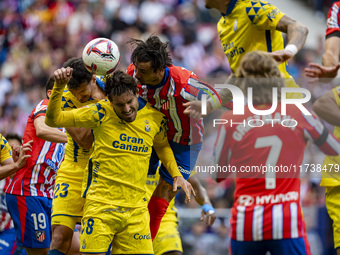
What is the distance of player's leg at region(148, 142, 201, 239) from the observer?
6.61 m

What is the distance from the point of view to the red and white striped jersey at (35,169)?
6.98 meters

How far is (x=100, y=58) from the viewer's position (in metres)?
6.00

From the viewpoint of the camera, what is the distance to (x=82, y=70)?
6168 millimetres

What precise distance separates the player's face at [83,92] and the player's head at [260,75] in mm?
2119

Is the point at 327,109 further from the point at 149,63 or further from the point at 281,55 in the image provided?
the point at 149,63

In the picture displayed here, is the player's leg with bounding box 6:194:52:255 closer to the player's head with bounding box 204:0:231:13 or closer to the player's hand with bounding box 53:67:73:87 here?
the player's hand with bounding box 53:67:73:87

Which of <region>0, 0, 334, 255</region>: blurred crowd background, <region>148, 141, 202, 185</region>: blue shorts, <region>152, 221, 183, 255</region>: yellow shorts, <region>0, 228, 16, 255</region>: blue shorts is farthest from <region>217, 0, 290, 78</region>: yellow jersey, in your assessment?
<region>0, 0, 334, 255</region>: blurred crowd background

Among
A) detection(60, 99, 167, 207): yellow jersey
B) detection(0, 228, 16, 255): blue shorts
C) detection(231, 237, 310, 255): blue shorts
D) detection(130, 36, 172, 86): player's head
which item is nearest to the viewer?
detection(231, 237, 310, 255): blue shorts

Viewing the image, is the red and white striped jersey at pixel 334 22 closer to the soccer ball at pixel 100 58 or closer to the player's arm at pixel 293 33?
the player's arm at pixel 293 33

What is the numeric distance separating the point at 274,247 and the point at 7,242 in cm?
438

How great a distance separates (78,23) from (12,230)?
32.7 ft

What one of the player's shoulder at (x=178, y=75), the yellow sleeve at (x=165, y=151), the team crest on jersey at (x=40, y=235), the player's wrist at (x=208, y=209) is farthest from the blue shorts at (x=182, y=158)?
the team crest on jersey at (x=40, y=235)

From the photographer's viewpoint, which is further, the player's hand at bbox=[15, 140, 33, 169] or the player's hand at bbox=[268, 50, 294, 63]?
the player's hand at bbox=[15, 140, 33, 169]

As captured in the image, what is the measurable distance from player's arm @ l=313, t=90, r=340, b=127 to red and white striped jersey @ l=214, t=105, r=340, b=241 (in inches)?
23.6
